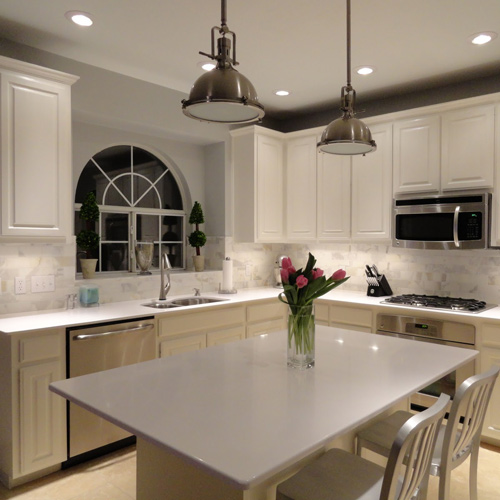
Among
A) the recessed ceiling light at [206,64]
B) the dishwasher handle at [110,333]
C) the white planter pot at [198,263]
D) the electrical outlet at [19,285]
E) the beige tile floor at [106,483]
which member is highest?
the recessed ceiling light at [206,64]

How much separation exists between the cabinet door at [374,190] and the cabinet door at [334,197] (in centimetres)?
7

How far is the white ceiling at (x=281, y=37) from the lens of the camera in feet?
8.27

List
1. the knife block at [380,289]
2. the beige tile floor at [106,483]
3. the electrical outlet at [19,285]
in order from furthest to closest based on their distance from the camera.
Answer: the knife block at [380,289], the electrical outlet at [19,285], the beige tile floor at [106,483]

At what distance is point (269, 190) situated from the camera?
176 inches

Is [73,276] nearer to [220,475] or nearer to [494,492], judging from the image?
[220,475]

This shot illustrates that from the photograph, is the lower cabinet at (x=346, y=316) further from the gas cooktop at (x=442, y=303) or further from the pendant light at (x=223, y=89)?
the pendant light at (x=223, y=89)

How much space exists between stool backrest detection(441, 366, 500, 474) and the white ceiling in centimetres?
199

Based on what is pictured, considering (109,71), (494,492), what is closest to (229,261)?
(109,71)

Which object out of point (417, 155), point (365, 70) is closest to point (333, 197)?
point (417, 155)

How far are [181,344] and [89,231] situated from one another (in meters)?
1.13

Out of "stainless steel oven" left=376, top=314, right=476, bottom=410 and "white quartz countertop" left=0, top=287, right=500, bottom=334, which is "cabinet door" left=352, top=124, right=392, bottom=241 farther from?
"stainless steel oven" left=376, top=314, right=476, bottom=410

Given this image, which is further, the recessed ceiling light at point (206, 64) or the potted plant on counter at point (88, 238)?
the potted plant on counter at point (88, 238)

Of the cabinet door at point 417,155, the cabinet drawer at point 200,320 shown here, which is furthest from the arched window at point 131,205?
the cabinet door at point 417,155

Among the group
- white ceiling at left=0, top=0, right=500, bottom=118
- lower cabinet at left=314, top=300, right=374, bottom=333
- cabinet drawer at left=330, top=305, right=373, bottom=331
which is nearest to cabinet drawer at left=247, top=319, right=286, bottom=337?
lower cabinet at left=314, top=300, right=374, bottom=333
